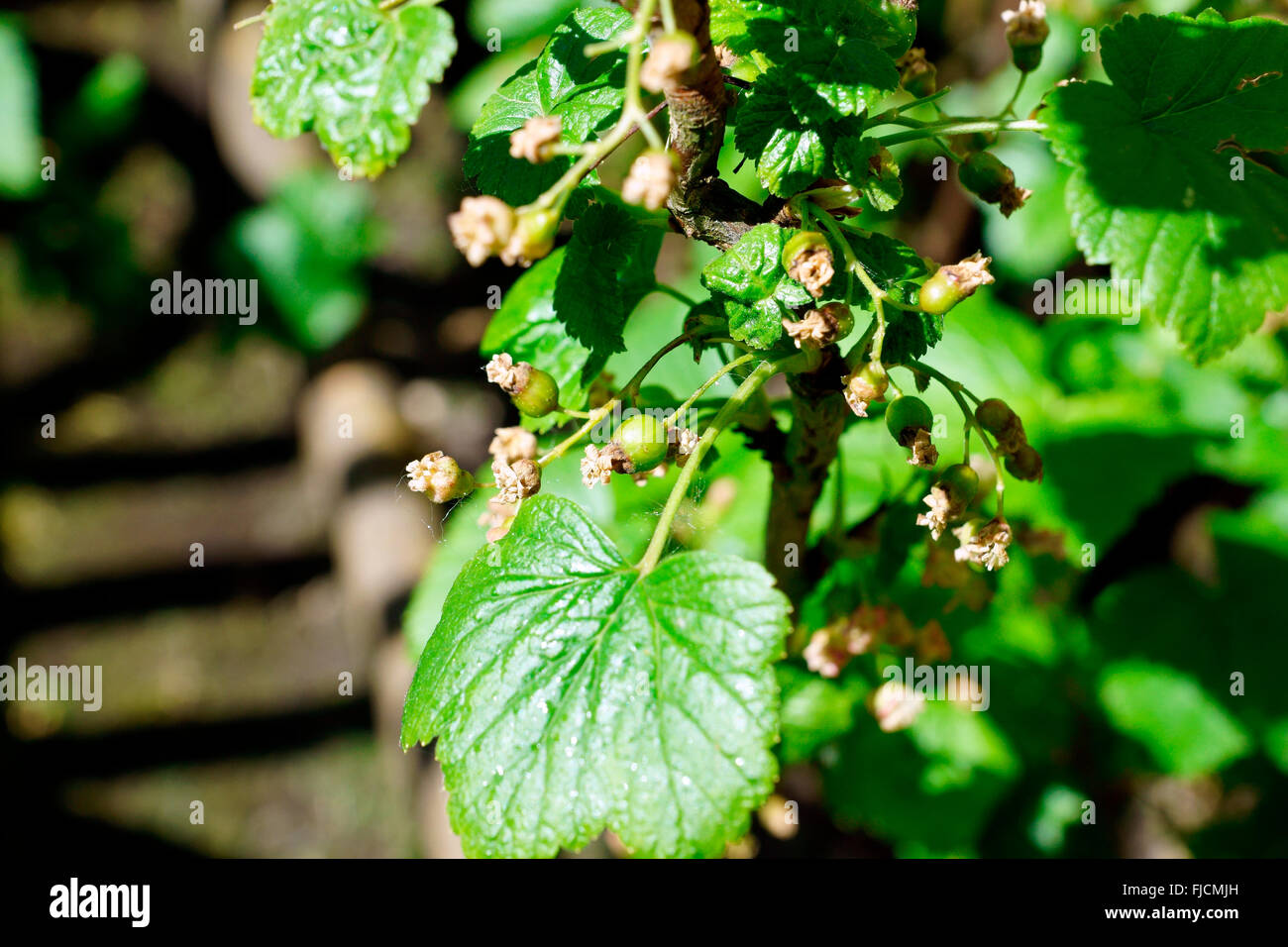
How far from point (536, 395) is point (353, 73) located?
0.31m

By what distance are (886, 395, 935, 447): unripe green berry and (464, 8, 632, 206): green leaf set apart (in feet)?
1.11

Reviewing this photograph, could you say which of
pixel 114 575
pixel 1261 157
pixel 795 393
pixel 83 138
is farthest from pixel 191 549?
pixel 1261 157

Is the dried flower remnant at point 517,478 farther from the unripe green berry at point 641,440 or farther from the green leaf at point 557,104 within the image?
the green leaf at point 557,104

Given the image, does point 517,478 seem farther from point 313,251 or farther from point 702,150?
point 313,251

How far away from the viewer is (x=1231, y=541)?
6.15 feet

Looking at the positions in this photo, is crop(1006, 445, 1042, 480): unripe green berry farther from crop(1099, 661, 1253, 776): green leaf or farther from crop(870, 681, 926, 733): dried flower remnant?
crop(1099, 661, 1253, 776): green leaf

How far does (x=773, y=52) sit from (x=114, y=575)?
2812 mm

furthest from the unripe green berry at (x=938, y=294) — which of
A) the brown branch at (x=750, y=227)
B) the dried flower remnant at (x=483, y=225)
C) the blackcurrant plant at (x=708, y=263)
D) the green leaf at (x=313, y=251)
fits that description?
the green leaf at (x=313, y=251)

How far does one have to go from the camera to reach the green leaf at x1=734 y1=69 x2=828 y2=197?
0.74m

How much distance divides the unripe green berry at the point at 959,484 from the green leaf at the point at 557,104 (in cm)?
43

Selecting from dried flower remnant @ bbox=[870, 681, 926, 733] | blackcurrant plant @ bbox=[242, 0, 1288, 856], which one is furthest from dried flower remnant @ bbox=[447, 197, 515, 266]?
dried flower remnant @ bbox=[870, 681, 926, 733]

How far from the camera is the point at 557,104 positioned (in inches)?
31.5

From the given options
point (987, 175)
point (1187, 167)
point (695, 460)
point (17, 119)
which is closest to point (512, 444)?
point (695, 460)

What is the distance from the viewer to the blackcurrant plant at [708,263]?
2.19 ft
